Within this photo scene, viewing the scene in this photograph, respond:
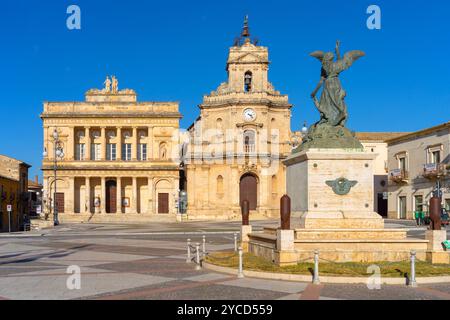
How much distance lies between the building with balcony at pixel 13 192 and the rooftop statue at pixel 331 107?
139 ft

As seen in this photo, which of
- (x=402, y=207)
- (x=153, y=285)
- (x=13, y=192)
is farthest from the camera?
(x=402, y=207)

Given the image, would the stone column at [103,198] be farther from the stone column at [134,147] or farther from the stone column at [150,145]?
the stone column at [150,145]

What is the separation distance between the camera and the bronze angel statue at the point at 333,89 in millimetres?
17938

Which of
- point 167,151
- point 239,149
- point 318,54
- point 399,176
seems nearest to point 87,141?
point 167,151

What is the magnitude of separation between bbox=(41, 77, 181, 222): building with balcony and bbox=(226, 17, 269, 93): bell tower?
8752 mm

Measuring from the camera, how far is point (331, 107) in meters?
18.0

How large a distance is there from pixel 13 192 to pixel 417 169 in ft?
140

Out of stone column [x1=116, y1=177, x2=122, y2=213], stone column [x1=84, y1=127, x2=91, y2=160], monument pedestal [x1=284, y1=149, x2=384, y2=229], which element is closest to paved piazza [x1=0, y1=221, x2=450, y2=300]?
monument pedestal [x1=284, y1=149, x2=384, y2=229]

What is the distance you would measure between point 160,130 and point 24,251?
1789 inches

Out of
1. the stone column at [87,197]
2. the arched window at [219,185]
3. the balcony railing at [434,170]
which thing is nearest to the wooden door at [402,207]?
the balcony railing at [434,170]

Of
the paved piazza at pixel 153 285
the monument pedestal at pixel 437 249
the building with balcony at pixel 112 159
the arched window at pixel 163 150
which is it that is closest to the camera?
the paved piazza at pixel 153 285

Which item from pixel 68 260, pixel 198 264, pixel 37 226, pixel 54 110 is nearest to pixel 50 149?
pixel 54 110

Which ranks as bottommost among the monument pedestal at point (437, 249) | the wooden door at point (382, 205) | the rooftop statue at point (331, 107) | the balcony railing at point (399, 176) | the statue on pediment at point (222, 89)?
the wooden door at point (382, 205)

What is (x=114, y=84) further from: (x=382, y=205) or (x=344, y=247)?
(x=344, y=247)
